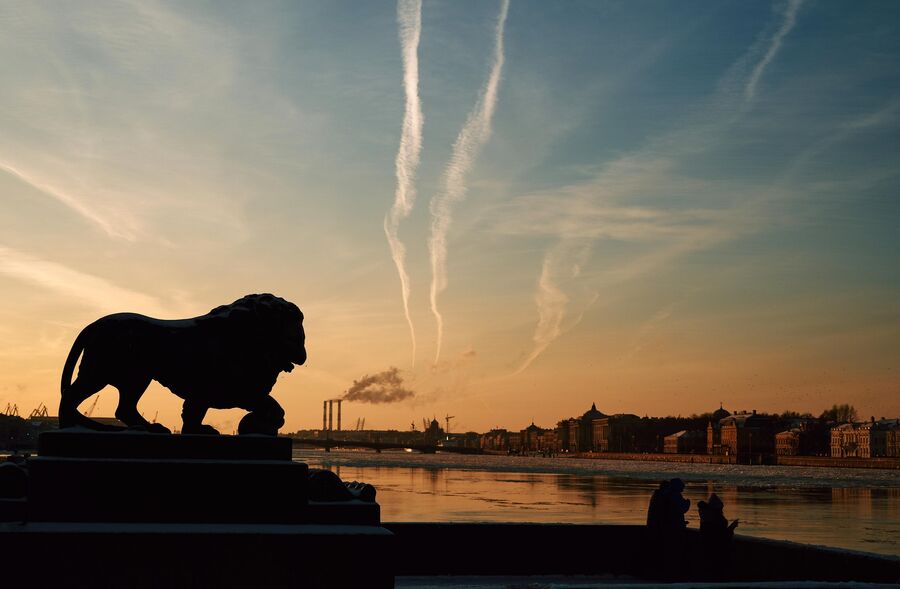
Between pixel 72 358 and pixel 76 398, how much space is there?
0.34 meters

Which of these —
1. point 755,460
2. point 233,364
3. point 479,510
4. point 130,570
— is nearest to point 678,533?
point 233,364

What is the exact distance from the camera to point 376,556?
779 centimetres

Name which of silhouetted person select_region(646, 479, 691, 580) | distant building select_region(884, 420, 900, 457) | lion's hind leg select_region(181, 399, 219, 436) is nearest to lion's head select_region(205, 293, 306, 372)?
lion's hind leg select_region(181, 399, 219, 436)

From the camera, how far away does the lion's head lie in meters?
8.84

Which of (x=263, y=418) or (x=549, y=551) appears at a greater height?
(x=263, y=418)

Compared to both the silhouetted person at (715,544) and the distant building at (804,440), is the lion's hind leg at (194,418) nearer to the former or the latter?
the silhouetted person at (715,544)

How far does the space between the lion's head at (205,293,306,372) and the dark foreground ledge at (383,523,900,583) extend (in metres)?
2.83

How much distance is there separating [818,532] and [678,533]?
1650 centimetres

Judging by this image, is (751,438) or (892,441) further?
(751,438)

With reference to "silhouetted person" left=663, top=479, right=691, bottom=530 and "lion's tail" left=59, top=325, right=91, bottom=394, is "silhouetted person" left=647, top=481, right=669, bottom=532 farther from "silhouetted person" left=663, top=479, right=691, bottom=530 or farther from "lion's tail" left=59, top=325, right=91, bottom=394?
"lion's tail" left=59, top=325, right=91, bottom=394

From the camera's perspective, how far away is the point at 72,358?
874 cm

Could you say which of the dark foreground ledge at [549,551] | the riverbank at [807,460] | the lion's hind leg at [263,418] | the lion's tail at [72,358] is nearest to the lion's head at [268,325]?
the lion's hind leg at [263,418]

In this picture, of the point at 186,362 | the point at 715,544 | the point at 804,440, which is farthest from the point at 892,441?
the point at 186,362

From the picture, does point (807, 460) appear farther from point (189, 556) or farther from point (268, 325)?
point (189, 556)
